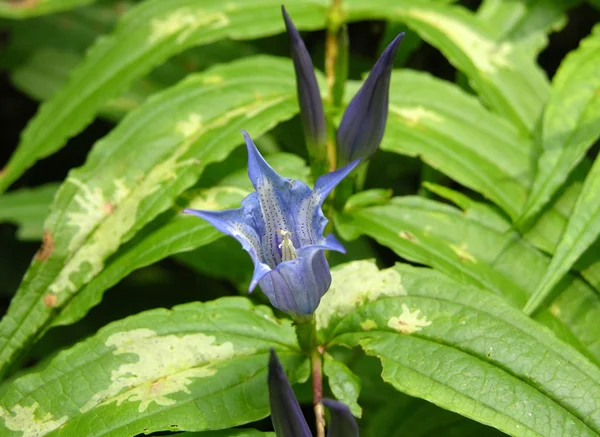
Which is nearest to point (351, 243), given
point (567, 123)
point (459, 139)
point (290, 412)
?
point (459, 139)

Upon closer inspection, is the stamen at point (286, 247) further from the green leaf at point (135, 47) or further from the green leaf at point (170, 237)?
the green leaf at point (135, 47)

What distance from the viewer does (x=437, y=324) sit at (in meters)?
1.15

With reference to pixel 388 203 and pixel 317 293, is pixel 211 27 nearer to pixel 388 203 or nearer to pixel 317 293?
pixel 388 203

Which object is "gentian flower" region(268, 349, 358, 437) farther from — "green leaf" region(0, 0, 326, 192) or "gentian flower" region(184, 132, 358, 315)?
"green leaf" region(0, 0, 326, 192)

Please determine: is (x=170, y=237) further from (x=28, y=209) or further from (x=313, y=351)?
(x=28, y=209)

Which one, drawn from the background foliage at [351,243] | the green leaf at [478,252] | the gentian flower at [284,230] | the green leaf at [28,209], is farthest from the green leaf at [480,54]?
the green leaf at [28,209]

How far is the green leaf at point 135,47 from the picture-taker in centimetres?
161

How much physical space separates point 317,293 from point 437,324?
224 millimetres

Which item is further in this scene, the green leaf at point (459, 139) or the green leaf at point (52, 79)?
the green leaf at point (52, 79)

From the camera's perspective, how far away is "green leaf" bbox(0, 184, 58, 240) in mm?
2160

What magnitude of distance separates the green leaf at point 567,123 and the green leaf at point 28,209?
1.46 metres

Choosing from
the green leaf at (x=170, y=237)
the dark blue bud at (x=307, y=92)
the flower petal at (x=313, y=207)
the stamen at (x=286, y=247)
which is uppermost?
the dark blue bud at (x=307, y=92)

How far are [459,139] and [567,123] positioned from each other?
0.23 m

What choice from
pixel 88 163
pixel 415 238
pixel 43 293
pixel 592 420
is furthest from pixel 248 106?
pixel 592 420
